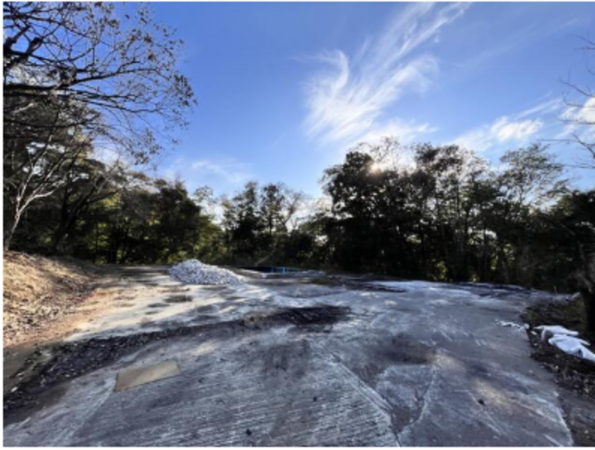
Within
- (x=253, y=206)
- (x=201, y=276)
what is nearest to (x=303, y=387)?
(x=201, y=276)

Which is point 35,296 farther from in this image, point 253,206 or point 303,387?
point 253,206

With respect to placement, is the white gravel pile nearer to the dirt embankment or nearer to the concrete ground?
the dirt embankment

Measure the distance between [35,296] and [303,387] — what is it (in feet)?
16.4

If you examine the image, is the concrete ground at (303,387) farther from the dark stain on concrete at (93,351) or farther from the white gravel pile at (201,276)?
the white gravel pile at (201,276)

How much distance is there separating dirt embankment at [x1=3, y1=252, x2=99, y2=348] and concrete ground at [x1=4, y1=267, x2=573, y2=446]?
2.05 ft

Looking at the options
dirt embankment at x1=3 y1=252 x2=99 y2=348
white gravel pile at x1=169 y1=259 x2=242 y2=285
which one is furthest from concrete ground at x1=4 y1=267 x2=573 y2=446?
white gravel pile at x1=169 y1=259 x2=242 y2=285

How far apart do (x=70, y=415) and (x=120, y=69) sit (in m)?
3.97

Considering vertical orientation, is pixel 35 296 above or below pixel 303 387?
above

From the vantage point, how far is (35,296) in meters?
4.89

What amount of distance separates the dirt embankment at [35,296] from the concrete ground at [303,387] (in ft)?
2.05

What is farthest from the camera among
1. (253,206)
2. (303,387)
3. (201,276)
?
(253,206)

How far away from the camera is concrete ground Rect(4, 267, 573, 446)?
1.75m

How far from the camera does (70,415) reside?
1.92 meters

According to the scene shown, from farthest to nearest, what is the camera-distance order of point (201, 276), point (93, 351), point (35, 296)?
point (201, 276)
point (35, 296)
point (93, 351)
